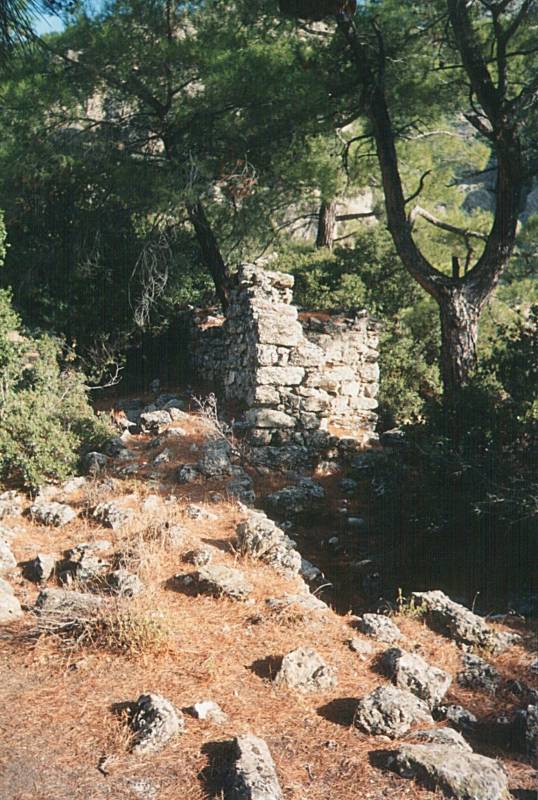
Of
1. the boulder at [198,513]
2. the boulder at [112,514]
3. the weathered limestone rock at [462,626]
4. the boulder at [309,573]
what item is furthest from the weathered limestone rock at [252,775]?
the boulder at [198,513]

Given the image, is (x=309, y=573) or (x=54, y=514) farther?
(x=54, y=514)

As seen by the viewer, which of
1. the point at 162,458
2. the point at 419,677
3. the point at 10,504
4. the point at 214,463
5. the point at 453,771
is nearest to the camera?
the point at 453,771

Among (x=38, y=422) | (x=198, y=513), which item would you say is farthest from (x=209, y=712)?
(x=38, y=422)

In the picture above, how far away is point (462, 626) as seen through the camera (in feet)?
18.3

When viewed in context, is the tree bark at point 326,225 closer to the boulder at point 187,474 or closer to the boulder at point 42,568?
the boulder at point 187,474

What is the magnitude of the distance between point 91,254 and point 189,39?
3.74 metres

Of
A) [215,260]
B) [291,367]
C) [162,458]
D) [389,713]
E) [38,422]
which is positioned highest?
[215,260]

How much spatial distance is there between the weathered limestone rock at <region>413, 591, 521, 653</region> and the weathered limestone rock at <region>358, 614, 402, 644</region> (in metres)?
0.38

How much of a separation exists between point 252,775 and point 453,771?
0.98 meters

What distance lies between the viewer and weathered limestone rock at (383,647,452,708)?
4.65 m

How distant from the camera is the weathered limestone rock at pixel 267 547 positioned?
6.29m

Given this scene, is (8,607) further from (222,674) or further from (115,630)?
(222,674)

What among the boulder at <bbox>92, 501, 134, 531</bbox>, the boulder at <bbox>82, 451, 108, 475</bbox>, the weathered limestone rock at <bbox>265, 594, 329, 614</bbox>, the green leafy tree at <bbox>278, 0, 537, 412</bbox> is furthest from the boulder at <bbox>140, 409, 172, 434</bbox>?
the weathered limestone rock at <bbox>265, 594, 329, 614</bbox>

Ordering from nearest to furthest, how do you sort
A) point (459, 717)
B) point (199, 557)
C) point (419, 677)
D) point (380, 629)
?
point (459, 717) < point (419, 677) < point (380, 629) < point (199, 557)
